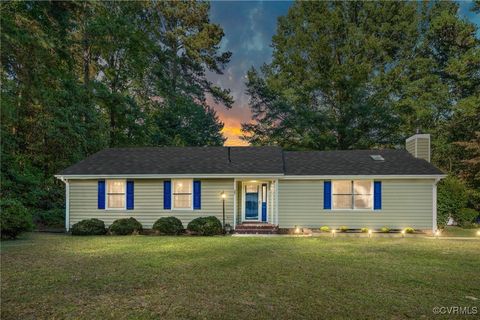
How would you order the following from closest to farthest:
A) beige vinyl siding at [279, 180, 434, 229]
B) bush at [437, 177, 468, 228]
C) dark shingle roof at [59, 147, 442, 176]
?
beige vinyl siding at [279, 180, 434, 229] < dark shingle roof at [59, 147, 442, 176] < bush at [437, 177, 468, 228]

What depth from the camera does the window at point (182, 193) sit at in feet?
52.5

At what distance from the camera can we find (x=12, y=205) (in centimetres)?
1268

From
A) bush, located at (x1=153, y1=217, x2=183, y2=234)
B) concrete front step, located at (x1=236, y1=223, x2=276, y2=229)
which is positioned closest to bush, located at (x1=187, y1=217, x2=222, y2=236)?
bush, located at (x1=153, y1=217, x2=183, y2=234)

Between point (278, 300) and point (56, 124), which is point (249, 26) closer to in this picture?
point (56, 124)

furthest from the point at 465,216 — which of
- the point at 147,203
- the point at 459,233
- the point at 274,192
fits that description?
the point at 147,203

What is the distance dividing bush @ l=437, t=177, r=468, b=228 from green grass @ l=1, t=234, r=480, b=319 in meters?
5.92

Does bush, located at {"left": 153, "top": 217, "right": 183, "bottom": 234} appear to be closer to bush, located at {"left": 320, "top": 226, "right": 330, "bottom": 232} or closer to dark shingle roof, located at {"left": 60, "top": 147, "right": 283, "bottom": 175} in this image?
dark shingle roof, located at {"left": 60, "top": 147, "right": 283, "bottom": 175}

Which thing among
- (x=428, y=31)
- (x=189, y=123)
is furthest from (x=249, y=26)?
(x=428, y=31)

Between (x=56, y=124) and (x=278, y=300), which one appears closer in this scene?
(x=278, y=300)

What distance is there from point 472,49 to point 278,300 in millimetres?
29521

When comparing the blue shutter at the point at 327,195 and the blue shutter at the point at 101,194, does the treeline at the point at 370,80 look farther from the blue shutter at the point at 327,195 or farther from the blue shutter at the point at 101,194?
the blue shutter at the point at 101,194

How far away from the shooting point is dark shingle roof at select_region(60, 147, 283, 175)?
15945 millimetres

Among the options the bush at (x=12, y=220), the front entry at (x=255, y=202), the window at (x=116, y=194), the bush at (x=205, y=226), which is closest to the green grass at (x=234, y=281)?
the bush at (x=12, y=220)

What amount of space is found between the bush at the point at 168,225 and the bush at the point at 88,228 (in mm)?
2387
